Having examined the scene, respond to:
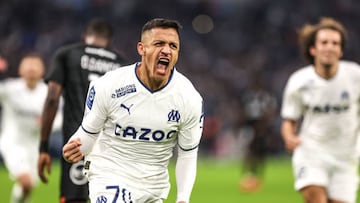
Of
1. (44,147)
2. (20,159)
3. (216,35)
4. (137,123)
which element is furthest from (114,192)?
(216,35)

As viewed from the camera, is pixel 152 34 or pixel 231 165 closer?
pixel 152 34

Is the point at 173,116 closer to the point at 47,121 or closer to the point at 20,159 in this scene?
the point at 47,121

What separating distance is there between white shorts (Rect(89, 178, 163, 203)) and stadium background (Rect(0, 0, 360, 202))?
21212mm

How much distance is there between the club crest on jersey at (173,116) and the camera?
6.11 meters

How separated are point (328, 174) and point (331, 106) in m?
0.67

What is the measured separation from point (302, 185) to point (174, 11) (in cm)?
2509

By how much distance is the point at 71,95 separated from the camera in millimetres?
8047

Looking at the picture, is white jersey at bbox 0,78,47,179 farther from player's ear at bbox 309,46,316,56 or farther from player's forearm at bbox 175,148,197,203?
player's forearm at bbox 175,148,197,203

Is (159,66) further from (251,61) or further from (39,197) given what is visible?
(251,61)

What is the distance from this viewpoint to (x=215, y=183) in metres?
18.7

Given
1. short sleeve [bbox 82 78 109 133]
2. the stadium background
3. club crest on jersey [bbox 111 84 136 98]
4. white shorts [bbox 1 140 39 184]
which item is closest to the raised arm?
short sleeve [bbox 82 78 109 133]

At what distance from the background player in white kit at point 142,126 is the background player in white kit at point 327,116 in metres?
2.30

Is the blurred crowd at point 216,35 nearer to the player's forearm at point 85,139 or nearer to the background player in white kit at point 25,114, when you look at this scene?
the background player in white kit at point 25,114

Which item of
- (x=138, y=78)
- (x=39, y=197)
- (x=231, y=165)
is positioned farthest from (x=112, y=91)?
(x=231, y=165)
